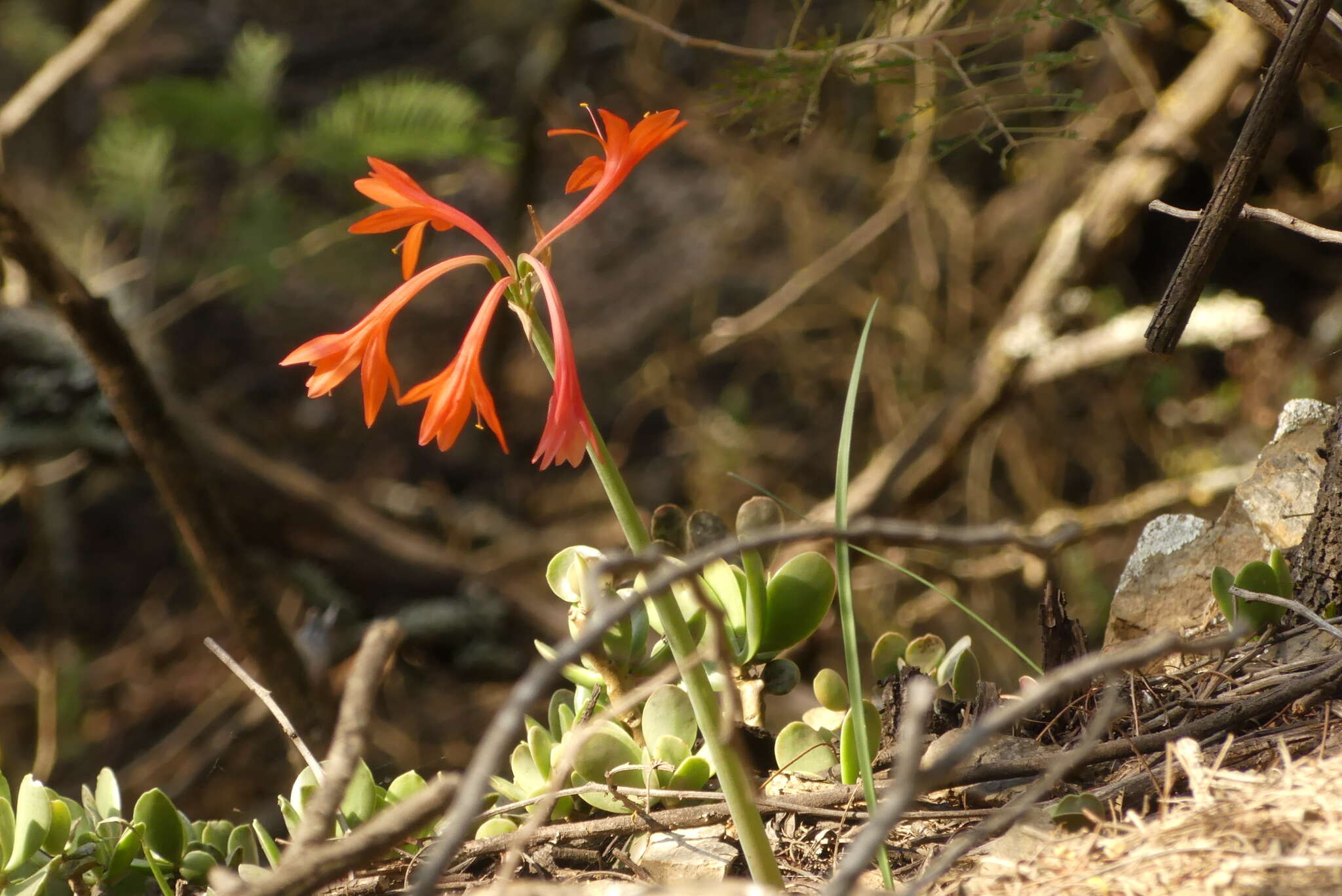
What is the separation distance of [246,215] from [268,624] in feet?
3.47

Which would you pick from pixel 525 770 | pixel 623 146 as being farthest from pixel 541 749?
pixel 623 146

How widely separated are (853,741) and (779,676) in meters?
0.17

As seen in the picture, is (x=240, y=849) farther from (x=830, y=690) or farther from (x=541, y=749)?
(x=830, y=690)

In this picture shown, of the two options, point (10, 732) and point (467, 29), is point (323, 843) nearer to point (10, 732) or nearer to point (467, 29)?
point (10, 732)

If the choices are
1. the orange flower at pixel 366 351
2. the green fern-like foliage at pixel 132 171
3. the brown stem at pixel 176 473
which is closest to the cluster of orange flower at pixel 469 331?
the orange flower at pixel 366 351

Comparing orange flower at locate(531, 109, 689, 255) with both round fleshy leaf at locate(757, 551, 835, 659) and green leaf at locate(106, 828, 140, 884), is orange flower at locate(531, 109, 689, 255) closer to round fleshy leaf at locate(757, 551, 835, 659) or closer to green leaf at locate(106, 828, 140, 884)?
round fleshy leaf at locate(757, 551, 835, 659)

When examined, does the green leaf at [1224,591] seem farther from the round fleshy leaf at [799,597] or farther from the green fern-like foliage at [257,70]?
the green fern-like foliage at [257,70]

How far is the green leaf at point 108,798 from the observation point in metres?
0.78

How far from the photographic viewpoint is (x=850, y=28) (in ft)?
8.84

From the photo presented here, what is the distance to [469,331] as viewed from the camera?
0.54 m

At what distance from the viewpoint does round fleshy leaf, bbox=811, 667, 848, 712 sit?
2.50 ft

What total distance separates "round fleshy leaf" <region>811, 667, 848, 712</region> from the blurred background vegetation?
0.49 metres

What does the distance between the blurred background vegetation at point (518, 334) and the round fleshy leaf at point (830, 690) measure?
49cm

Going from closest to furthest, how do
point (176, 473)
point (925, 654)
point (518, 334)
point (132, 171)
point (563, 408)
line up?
point (563, 408) → point (925, 654) → point (176, 473) → point (132, 171) → point (518, 334)
